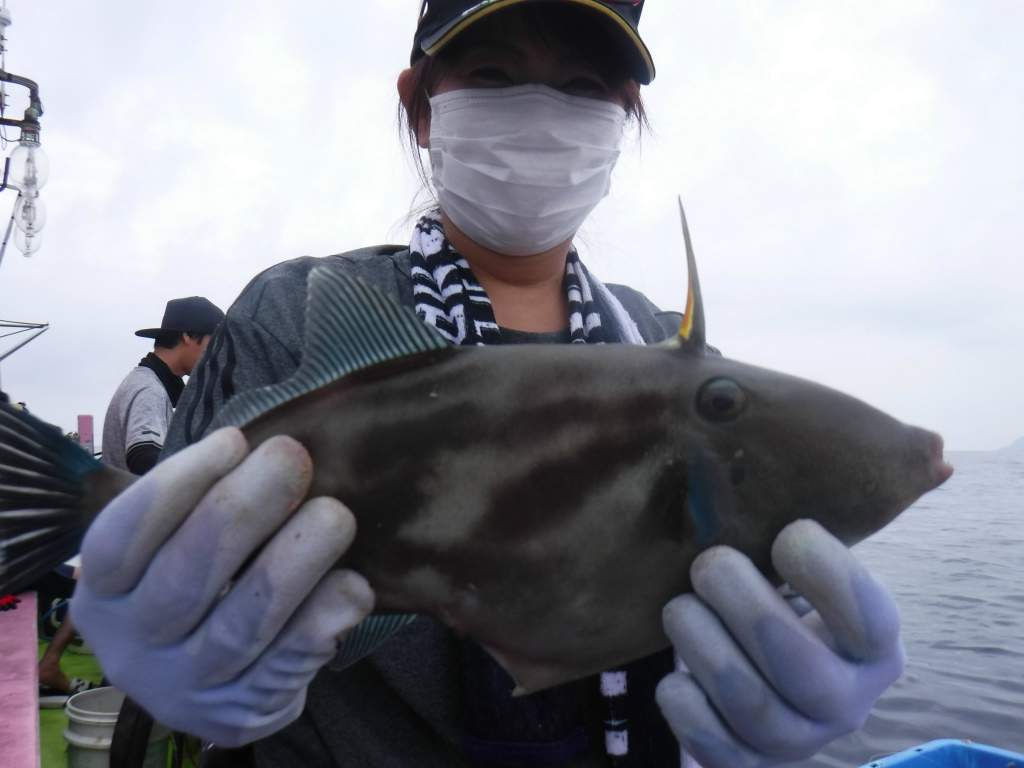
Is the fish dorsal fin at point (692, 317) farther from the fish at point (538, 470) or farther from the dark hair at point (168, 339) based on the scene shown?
the dark hair at point (168, 339)

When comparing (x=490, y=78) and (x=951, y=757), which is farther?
(x=951, y=757)

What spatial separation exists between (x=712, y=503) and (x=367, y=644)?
2.23ft

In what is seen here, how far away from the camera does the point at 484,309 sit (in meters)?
2.10

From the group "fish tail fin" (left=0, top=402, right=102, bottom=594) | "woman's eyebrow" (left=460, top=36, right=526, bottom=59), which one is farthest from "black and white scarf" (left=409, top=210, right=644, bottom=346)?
"fish tail fin" (left=0, top=402, right=102, bottom=594)

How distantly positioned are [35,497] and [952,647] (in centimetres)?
1095

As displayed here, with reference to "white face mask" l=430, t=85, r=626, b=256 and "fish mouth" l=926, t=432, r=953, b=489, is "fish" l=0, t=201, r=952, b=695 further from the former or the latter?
"white face mask" l=430, t=85, r=626, b=256

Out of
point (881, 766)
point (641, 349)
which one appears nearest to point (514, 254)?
point (641, 349)

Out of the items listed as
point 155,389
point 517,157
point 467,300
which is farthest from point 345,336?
point 155,389

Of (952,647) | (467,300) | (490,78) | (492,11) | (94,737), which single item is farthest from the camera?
(952,647)

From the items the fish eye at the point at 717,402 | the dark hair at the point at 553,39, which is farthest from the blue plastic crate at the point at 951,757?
the dark hair at the point at 553,39

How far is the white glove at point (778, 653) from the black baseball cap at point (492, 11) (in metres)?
1.47

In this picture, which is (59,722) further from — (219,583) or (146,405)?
(219,583)

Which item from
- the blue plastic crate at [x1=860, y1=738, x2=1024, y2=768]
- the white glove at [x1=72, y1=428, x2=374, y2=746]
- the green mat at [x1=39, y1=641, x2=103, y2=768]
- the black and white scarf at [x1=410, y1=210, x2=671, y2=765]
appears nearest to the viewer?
the white glove at [x1=72, y1=428, x2=374, y2=746]

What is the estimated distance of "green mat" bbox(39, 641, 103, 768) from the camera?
15.1 feet
